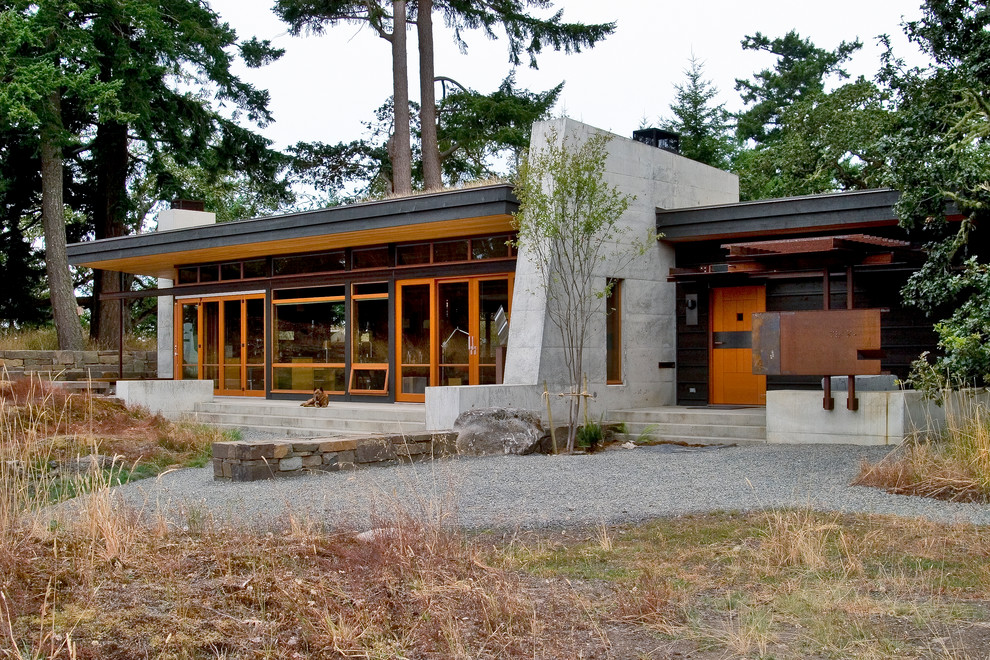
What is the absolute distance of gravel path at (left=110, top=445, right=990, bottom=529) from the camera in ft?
23.9

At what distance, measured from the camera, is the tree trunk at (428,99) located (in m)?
24.4

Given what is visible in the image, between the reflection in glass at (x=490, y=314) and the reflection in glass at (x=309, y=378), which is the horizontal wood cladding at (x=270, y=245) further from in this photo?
the reflection in glass at (x=309, y=378)

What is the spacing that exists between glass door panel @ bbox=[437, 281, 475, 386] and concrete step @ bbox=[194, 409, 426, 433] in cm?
201

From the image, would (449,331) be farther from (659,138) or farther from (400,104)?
(400,104)

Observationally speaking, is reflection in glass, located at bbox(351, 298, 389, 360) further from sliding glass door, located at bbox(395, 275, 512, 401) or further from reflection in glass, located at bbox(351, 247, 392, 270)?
reflection in glass, located at bbox(351, 247, 392, 270)

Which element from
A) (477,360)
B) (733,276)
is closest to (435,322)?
(477,360)

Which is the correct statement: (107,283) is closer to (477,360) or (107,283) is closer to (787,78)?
(477,360)

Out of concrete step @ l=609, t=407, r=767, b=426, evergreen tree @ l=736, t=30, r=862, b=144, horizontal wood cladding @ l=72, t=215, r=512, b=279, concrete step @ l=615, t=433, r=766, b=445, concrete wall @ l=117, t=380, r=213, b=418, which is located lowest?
concrete step @ l=615, t=433, r=766, b=445

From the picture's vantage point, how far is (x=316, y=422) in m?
14.6

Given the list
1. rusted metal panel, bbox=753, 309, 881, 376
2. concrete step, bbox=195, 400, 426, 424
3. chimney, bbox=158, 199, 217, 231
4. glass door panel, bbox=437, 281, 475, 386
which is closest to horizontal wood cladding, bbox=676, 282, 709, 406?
glass door panel, bbox=437, 281, 475, 386

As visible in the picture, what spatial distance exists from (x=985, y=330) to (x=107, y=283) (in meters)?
22.6

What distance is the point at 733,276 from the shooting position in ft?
47.9

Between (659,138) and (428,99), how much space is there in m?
10.0

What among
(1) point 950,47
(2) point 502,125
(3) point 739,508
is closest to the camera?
(3) point 739,508
